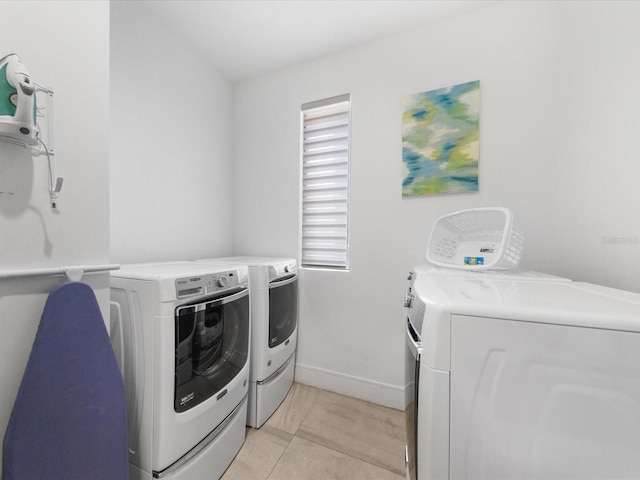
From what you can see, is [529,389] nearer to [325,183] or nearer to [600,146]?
[600,146]

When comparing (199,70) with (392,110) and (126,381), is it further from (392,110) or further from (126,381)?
(126,381)

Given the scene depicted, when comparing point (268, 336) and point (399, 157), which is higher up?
point (399, 157)

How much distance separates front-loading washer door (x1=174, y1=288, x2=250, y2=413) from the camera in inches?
41.5

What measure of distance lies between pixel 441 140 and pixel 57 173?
2.04 m

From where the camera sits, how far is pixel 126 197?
5.07 ft

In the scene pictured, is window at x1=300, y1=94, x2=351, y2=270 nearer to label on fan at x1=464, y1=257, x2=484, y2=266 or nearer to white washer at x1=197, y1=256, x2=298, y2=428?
white washer at x1=197, y1=256, x2=298, y2=428

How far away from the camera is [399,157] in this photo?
1819 mm

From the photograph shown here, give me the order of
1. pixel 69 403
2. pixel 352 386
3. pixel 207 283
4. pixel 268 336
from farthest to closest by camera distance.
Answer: pixel 352 386 < pixel 268 336 < pixel 207 283 < pixel 69 403

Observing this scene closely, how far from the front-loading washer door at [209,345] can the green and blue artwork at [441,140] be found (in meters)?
1.44

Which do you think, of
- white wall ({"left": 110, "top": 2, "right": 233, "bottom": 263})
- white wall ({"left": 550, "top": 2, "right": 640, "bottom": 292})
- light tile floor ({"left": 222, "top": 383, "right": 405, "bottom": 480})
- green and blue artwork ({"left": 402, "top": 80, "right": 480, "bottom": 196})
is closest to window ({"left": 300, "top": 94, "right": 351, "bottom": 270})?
green and blue artwork ({"left": 402, "top": 80, "right": 480, "bottom": 196})

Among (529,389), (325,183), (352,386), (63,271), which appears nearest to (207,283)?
(63,271)

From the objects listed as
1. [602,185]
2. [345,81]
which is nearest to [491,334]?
[602,185]

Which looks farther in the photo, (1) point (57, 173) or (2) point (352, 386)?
(2) point (352, 386)

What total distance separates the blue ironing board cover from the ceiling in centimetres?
193
